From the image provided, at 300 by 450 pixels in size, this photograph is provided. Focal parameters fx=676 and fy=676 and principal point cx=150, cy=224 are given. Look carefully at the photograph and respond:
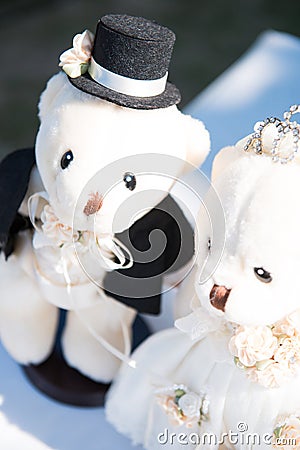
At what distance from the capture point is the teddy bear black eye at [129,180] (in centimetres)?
78

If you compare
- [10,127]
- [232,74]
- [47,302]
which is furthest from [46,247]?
[10,127]

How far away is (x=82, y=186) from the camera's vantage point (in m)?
0.78

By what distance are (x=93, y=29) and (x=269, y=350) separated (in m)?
2.21

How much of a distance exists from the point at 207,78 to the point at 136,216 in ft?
5.90

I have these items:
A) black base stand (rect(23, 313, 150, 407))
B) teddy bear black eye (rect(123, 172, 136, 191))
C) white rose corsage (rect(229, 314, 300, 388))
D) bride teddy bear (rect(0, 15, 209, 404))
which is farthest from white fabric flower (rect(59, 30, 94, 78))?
black base stand (rect(23, 313, 150, 407))

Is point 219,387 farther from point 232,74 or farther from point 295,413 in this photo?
point 232,74

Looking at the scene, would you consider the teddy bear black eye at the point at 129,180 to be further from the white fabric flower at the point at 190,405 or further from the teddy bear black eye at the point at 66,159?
the white fabric flower at the point at 190,405

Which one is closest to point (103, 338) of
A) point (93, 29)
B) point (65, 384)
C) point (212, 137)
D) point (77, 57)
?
point (65, 384)

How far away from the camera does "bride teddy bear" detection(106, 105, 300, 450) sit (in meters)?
0.71

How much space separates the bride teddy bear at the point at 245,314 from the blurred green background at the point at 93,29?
1435mm

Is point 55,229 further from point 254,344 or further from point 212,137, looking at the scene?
point 212,137

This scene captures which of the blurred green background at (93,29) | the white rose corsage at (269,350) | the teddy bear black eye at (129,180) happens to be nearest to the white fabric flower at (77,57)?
the teddy bear black eye at (129,180)

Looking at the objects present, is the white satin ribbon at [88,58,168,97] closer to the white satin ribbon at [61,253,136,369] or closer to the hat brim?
the hat brim

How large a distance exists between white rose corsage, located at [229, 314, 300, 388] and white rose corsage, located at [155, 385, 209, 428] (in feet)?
0.36
